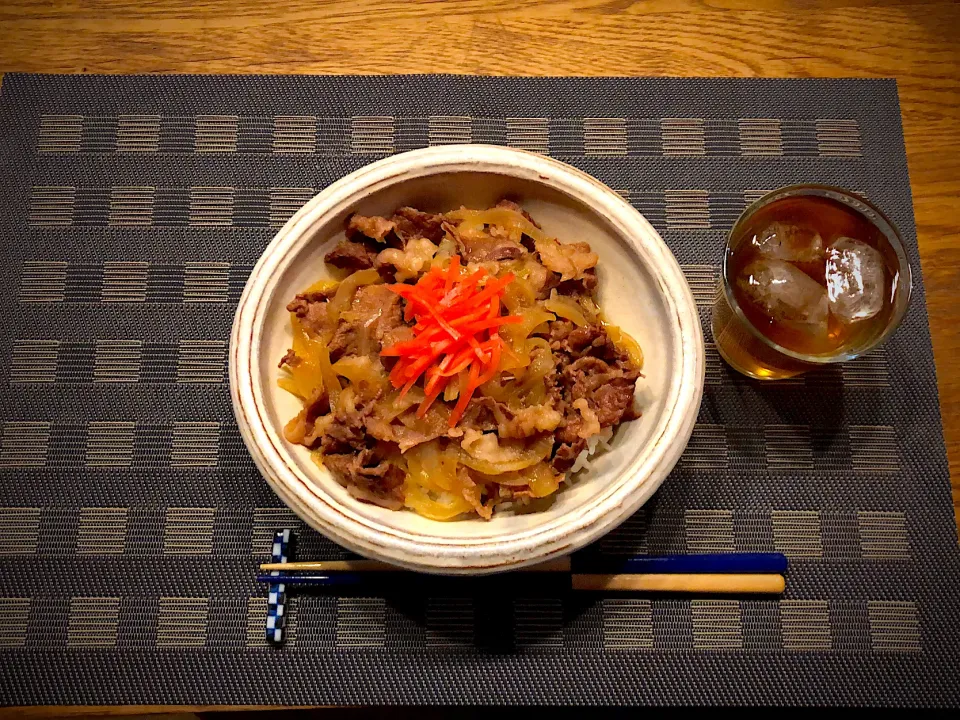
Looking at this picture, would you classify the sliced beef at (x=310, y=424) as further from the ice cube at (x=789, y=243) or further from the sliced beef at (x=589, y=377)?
the ice cube at (x=789, y=243)

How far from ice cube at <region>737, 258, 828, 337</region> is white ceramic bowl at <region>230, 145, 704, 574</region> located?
346mm

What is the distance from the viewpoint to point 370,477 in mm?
1963

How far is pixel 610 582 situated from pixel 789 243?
1.25 metres

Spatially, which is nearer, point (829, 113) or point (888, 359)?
point (888, 359)

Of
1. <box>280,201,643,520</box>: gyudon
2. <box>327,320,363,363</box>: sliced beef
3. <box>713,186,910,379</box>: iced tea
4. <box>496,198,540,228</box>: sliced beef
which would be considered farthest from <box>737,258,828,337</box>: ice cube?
<box>327,320,363,363</box>: sliced beef

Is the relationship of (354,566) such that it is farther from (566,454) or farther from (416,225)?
(416,225)

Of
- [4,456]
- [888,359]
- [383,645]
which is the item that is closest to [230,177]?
[4,456]

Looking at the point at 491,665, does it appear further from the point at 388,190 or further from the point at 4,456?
the point at 4,456

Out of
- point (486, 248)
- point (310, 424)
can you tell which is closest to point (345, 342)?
point (310, 424)

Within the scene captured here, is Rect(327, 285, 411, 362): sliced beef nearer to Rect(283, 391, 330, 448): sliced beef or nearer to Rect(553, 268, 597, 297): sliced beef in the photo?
Rect(283, 391, 330, 448): sliced beef

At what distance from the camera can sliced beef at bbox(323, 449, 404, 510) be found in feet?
6.46

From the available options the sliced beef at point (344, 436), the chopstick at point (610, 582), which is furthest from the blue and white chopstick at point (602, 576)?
the sliced beef at point (344, 436)

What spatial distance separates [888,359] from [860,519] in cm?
60

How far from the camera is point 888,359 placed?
8.42 feet
